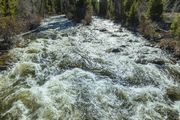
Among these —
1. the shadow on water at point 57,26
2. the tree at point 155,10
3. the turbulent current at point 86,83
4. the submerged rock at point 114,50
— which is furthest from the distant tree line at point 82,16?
the submerged rock at point 114,50

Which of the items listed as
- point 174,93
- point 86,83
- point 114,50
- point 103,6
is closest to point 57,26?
point 114,50

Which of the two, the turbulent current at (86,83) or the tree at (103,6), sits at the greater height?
the tree at (103,6)

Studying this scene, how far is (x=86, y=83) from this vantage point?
16703mm

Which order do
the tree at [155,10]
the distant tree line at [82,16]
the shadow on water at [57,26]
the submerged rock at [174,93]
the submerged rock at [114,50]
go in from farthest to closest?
the tree at [155,10]
the shadow on water at [57,26]
the distant tree line at [82,16]
the submerged rock at [114,50]
the submerged rock at [174,93]

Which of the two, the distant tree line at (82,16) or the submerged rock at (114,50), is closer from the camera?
the submerged rock at (114,50)

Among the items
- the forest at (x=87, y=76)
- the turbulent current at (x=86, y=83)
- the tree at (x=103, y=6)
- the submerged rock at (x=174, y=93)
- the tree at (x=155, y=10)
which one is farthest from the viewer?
the tree at (x=103, y=6)

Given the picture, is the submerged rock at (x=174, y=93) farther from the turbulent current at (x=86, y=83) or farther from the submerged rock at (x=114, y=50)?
the submerged rock at (x=114, y=50)

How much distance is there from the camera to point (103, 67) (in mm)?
20359

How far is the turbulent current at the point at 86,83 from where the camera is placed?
528 inches

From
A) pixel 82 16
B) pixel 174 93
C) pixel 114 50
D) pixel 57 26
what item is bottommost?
pixel 174 93

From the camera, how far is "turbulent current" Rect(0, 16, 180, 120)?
13414 millimetres

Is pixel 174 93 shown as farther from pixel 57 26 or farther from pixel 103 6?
pixel 103 6

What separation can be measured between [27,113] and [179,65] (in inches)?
551

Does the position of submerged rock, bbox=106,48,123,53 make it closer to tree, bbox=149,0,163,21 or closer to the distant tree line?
the distant tree line
